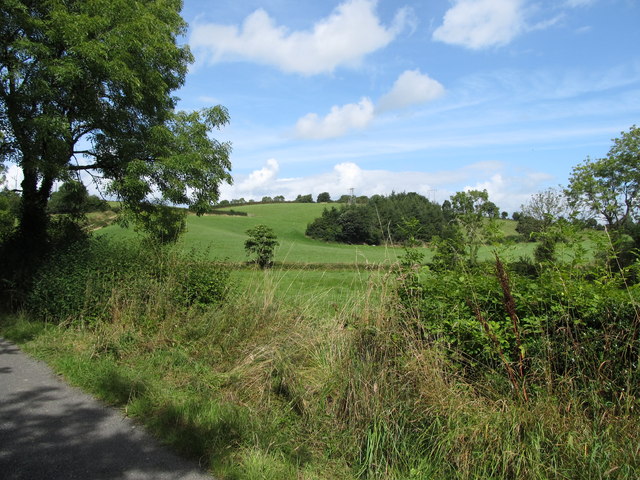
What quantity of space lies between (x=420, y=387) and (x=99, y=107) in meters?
11.0

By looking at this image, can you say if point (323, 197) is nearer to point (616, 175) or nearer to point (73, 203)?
point (616, 175)

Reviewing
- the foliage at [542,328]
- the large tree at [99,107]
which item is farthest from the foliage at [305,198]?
the foliage at [542,328]

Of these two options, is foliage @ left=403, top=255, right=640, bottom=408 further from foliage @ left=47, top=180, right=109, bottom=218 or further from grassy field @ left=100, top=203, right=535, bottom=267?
grassy field @ left=100, top=203, right=535, bottom=267

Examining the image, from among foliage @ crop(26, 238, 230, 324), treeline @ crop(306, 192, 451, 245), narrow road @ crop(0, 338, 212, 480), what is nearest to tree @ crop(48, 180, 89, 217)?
foliage @ crop(26, 238, 230, 324)

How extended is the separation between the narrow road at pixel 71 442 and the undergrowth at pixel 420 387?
0.66 ft

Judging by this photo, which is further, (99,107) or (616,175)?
(616,175)

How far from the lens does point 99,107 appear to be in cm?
1120

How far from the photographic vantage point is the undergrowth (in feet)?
10.9

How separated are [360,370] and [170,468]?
180 cm

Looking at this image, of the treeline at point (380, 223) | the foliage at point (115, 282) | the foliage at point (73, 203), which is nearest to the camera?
the treeline at point (380, 223)

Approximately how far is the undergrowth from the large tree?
667cm

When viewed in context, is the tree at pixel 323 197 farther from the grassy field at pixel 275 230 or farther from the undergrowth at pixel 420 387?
the undergrowth at pixel 420 387

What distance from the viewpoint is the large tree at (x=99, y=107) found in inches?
385

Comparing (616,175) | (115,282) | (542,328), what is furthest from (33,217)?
(616,175)
